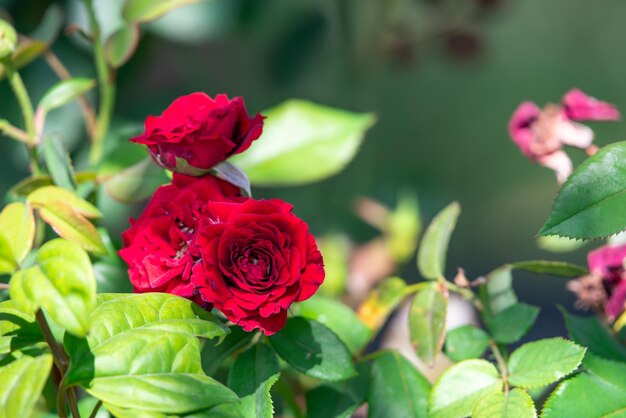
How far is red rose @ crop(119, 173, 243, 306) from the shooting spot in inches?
18.2

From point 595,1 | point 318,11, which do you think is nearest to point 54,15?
point 318,11

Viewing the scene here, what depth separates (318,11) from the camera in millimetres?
1429

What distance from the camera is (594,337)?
0.53 metres

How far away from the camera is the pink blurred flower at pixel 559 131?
2.01 ft

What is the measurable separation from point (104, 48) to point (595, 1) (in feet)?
5.54

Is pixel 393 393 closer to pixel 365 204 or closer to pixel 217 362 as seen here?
pixel 217 362

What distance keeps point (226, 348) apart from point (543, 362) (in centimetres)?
21

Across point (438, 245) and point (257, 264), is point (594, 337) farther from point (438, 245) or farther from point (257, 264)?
point (257, 264)

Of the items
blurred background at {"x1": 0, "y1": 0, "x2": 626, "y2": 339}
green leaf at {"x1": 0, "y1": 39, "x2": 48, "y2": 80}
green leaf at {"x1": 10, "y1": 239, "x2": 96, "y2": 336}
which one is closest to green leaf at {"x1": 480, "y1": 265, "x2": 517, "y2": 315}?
green leaf at {"x1": 10, "y1": 239, "x2": 96, "y2": 336}

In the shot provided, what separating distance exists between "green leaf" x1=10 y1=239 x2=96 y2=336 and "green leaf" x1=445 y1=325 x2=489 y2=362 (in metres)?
0.28

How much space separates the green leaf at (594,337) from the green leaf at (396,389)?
0.37 feet

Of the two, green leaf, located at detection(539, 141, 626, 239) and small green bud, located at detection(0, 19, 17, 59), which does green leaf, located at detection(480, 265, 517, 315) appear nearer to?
green leaf, located at detection(539, 141, 626, 239)

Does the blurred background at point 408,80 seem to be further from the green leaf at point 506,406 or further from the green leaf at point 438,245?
the green leaf at point 506,406

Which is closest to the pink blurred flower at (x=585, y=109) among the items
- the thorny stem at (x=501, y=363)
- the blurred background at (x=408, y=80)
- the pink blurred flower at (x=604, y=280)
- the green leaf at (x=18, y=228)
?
the pink blurred flower at (x=604, y=280)
